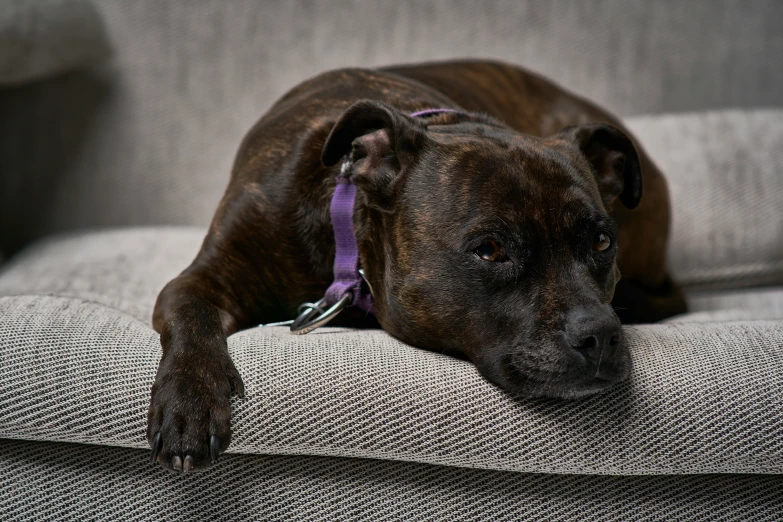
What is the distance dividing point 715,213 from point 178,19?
275cm

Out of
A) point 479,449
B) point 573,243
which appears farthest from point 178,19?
point 479,449

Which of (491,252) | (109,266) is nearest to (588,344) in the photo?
(491,252)

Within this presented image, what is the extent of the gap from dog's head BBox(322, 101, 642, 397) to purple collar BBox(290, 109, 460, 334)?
4cm

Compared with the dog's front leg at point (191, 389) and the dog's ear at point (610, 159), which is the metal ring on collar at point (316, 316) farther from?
the dog's ear at point (610, 159)

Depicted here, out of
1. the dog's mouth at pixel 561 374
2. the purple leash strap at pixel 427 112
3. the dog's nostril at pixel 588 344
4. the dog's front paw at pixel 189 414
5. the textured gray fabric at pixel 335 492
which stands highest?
the purple leash strap at pixel 427 112

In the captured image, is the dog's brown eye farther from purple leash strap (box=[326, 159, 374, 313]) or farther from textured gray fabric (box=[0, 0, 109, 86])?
textured gray fabric (box=[0, 0, 109, 86])

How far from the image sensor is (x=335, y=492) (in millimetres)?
1741

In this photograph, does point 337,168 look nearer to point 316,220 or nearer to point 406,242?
point 316,220

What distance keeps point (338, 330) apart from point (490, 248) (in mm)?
534

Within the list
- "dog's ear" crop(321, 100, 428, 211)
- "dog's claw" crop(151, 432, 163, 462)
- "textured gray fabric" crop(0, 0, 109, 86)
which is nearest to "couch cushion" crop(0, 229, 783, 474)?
"dog's claw" crop(151, 432, 163, 462)

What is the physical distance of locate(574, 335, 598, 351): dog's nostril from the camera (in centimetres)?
160

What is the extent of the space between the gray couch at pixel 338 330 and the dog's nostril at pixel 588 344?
0.16m

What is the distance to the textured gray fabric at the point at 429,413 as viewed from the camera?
1.63 meters

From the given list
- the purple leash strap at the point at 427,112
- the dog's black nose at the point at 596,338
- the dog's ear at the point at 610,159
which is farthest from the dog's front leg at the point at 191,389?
the dog's ear at the point at 610,159
